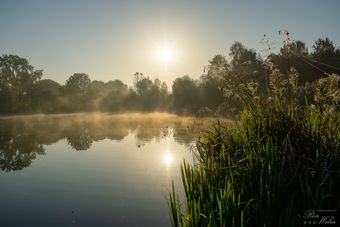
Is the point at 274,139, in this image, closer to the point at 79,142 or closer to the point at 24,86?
the point at 79,142

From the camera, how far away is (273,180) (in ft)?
16.0

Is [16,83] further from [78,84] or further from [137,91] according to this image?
[137,91]

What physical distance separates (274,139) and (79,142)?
66.1 ft

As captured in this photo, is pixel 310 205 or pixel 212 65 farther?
pixel 212 65

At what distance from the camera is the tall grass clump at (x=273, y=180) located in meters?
4.69

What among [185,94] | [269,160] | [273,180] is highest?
[185,94]

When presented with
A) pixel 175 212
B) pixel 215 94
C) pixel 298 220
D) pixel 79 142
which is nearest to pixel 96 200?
pixel 175 212

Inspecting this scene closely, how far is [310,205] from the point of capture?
15.8ft

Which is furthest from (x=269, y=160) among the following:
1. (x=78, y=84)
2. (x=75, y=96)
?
(x=78, y=84)

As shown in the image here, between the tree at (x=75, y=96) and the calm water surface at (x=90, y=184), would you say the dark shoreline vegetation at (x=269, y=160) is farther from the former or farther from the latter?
the tree at (x=75, y=96)

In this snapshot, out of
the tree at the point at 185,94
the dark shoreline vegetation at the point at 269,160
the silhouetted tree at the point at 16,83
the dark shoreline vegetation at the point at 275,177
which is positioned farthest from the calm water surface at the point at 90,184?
the silhouetted tree at the point at 16,83

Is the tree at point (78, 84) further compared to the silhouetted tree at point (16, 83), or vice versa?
the tree at point (78, 84)

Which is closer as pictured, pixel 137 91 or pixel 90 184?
pixel 90 184

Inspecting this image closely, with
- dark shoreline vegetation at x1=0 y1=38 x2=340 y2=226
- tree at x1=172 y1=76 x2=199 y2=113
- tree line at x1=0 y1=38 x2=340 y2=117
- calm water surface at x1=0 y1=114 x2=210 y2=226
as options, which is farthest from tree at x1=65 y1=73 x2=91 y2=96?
dark shoreline vegetation at x1=0 y1=38 x2=340 y2=226
